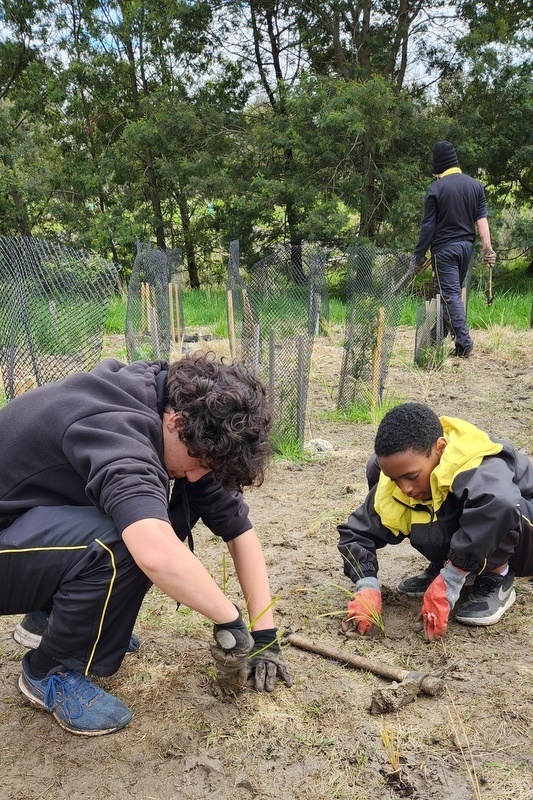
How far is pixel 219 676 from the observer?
2045mm

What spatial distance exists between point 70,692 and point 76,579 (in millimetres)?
351

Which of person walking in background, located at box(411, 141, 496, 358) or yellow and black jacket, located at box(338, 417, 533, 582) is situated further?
person walking in background, located at box(411, 141, 496, 358)

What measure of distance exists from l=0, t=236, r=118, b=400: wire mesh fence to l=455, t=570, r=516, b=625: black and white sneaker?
200cm

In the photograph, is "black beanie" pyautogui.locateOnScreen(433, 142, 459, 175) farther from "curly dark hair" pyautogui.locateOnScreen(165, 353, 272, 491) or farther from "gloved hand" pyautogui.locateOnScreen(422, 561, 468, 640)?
"curly dark hair" pyautogui.locateOnScreen(165, 353, 272, 491)

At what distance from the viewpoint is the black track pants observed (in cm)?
180

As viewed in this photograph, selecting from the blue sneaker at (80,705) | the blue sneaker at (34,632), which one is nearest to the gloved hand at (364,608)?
the blue sneaker at (34,632)

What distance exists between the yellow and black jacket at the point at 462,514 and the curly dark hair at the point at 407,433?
0.09 meters

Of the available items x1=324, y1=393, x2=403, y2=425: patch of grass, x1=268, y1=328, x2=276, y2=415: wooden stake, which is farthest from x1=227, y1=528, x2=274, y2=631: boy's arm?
x1=324, y1=393, x2=403, y2=425: patch of grass

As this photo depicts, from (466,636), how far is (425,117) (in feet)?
34.7

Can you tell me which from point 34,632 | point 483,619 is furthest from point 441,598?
point 34,632

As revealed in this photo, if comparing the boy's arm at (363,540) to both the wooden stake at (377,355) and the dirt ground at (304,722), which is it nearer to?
the dirt ground at (304,722)

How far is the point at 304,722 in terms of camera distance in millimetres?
1978

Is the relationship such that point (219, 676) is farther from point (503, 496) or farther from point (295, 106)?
point (295, 106)

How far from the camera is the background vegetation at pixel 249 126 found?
36.5ft
